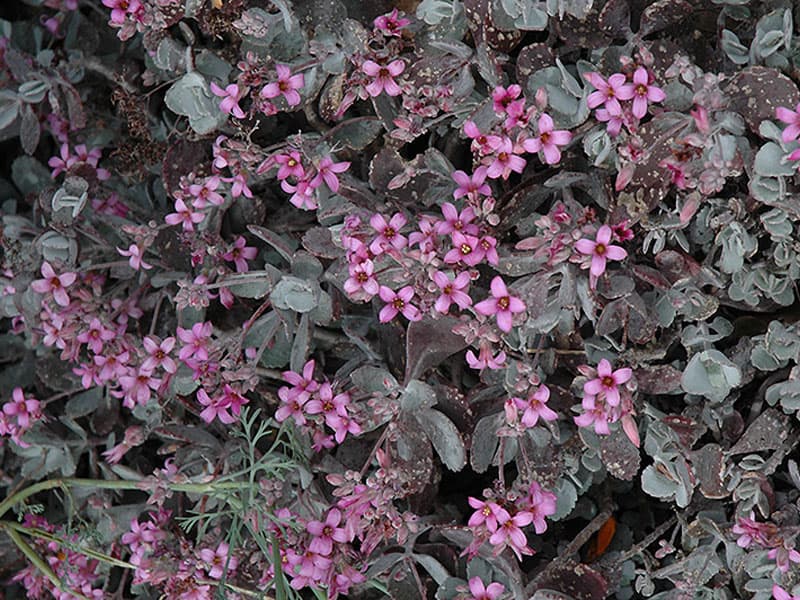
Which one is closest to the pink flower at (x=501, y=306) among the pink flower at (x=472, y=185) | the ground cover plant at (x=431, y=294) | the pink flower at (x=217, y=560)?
the ground cover plant at (x=431, y=294)

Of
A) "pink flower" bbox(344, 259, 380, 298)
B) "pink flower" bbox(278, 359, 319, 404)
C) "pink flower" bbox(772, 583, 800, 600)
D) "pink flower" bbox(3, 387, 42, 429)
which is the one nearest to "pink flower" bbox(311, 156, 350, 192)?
"pink flower" bbox(344, 259, 380, 298)

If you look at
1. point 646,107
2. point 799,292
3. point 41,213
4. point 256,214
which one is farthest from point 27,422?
point 799,292

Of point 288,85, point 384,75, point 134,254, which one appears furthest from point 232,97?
point 134,254

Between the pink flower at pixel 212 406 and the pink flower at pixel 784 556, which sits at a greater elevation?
the pink flower at pixel 212 406

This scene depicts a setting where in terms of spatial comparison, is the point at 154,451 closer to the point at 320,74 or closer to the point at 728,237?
the point at 320,74

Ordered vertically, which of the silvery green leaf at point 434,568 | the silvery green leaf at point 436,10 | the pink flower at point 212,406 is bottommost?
the silvery green leaf at point 434,568

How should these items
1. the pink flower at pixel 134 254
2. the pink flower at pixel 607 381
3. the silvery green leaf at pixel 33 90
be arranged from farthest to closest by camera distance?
the silvery green leaf at pixel 33 90 → the pink flower at pixel 134 254 → the pink flower at pixel 607 381

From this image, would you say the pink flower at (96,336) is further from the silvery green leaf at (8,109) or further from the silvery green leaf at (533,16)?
the silvery green leaf at (533,16)
